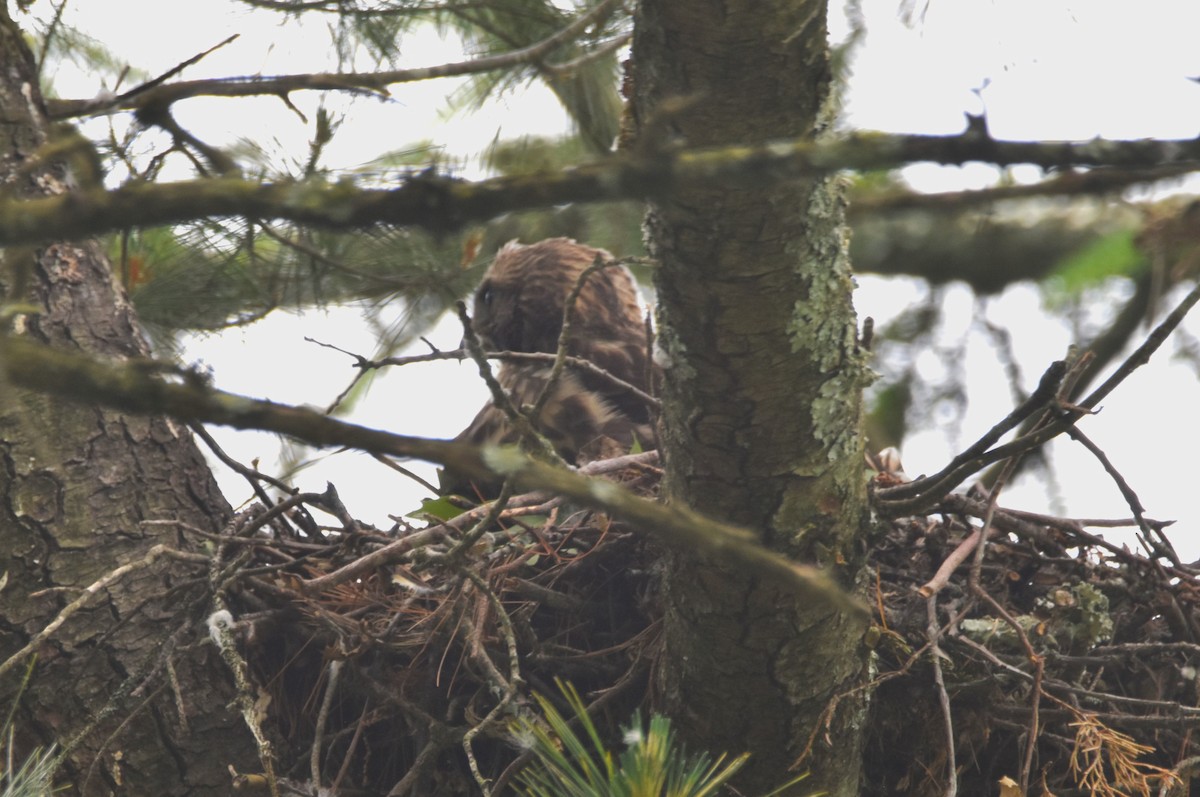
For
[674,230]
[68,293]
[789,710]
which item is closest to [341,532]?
[68,293]

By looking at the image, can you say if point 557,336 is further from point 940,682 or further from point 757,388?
point 757,388

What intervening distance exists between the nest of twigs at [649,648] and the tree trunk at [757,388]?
235 millimetres

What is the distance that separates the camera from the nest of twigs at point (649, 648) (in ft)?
8.48

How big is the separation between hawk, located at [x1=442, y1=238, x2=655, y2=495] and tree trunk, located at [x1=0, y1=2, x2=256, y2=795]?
120 centimetres

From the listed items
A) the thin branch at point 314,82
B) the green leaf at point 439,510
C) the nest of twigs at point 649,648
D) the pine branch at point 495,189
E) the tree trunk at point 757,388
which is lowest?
the nest of twigs at point 649,648

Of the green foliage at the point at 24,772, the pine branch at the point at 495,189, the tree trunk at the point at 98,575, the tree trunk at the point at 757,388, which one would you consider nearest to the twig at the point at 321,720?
the tree trunk at the point at 98,575

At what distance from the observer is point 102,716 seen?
237cm

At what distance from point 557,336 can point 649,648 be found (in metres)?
2.14

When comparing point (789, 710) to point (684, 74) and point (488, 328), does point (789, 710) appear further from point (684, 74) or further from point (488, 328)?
point (488, 328)

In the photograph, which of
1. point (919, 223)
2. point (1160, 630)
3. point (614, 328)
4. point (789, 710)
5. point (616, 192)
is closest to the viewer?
point (616, 192)

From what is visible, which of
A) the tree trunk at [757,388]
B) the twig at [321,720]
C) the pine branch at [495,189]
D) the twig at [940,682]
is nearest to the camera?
the pine branch at [495,189]

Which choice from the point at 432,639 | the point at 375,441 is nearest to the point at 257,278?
the point at 432,639

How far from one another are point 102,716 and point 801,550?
140 centimetres

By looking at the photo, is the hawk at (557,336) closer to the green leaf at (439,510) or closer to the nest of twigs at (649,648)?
the green leaf at (439,510)
